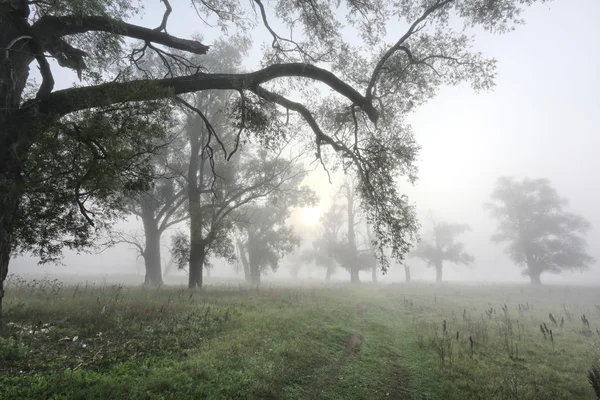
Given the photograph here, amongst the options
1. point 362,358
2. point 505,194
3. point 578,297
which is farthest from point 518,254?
point 362,358

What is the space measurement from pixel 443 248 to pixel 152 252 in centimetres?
5064

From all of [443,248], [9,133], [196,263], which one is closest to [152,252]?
[196,263]

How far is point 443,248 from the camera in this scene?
53594 mm

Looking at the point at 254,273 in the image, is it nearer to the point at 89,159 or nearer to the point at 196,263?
the point at 196,263

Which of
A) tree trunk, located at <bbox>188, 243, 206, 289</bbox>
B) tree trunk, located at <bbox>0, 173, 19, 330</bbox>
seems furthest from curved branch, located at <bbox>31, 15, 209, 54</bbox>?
tree trunk, located at <bbox>188, 243, 206, 289</bbox>

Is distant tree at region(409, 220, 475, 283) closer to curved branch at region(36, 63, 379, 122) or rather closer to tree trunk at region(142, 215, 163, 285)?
tree trunk at region(142, 215, 163, 285)

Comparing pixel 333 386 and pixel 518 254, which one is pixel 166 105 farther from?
pixel 518 254

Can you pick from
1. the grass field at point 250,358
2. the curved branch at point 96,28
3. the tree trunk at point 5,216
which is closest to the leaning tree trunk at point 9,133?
the tree trunk at point 5,216

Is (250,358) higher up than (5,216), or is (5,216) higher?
(5,216)

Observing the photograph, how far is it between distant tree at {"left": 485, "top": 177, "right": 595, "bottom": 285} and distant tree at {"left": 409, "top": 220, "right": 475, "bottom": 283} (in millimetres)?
7280

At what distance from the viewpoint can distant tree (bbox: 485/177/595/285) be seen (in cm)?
4012

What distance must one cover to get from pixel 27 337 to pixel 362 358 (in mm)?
8470

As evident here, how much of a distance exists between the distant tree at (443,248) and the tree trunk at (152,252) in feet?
143

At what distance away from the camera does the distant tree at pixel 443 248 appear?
51500mm
